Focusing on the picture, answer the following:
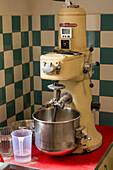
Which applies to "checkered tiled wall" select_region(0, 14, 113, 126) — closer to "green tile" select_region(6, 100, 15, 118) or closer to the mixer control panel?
"green tile" select_region(6, 100, 15, 118)

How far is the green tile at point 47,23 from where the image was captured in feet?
7.49

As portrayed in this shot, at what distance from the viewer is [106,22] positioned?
2.13 metres

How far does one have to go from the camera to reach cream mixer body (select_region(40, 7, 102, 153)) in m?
1.59

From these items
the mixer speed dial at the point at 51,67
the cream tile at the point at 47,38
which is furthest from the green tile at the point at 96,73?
the mixer speed dial at the point at 51,67

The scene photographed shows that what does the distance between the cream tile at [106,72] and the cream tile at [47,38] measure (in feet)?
1.32

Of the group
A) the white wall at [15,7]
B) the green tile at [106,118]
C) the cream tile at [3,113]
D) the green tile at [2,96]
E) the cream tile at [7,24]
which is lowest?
the green tile at [106,118]

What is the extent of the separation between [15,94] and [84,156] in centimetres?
71

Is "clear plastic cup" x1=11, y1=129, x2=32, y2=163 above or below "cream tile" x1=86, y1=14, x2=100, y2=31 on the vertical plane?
below

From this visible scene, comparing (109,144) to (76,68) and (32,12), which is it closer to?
(76,68)

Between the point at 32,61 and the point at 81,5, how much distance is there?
56 centimetres

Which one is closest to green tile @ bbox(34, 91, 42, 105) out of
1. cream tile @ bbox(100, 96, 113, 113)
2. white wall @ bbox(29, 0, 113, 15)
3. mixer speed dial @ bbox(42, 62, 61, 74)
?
cream tile @ bbox(100, 96, 113, 113)

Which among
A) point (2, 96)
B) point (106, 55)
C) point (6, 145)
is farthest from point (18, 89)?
point (106, 55)

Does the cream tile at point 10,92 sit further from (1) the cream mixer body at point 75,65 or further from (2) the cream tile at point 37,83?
(1) the cream mixer body at point 75,65

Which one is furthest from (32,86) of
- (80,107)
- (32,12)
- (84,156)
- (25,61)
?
(84,156)
